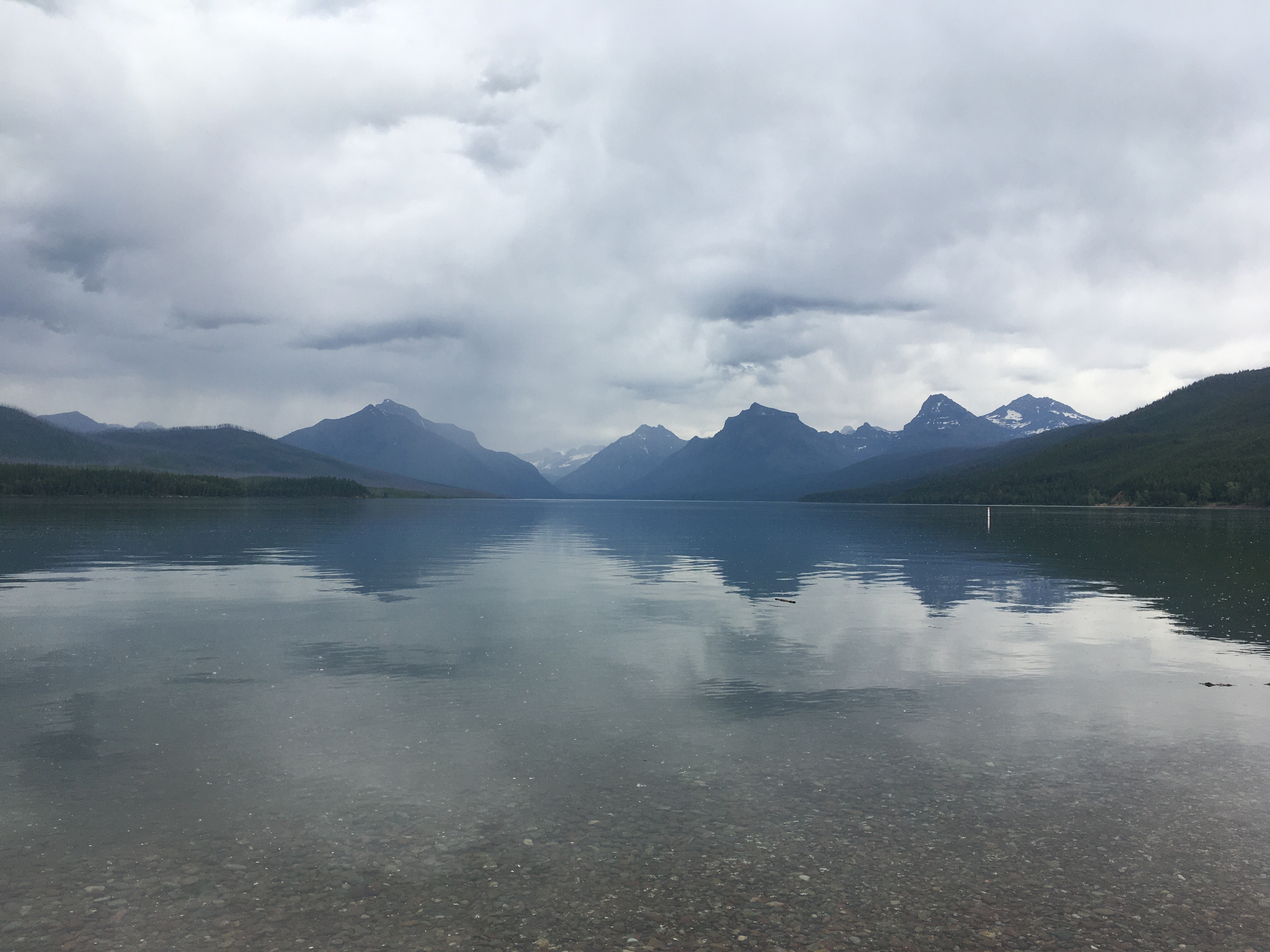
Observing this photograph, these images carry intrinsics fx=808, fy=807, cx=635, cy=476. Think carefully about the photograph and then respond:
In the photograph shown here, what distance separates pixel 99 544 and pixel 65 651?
74.0 m

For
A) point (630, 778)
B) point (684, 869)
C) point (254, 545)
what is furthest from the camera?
point (254, 545)

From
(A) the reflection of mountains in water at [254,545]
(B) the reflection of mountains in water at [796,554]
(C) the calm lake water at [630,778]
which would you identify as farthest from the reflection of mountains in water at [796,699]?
(A) the reflection of mountains in water at [254,545]

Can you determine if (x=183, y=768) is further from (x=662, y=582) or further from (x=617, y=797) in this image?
(x=662, y=582)

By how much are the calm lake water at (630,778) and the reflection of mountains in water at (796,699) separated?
18 centimetres

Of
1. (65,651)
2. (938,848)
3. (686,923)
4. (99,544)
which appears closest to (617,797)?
(686,923)

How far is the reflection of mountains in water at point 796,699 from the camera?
2573cm

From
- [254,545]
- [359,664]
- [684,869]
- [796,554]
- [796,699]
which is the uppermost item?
[254,545]

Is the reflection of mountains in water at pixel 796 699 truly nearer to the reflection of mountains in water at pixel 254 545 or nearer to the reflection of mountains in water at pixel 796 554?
the reflection of mountains in water at pixel 796 554

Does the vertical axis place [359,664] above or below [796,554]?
above

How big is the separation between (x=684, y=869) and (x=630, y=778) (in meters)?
4.85

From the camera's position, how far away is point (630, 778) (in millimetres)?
19203

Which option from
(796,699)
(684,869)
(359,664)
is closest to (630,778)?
(684,869)

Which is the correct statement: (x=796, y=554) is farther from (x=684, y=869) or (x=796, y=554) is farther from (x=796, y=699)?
(x=684, y=869)

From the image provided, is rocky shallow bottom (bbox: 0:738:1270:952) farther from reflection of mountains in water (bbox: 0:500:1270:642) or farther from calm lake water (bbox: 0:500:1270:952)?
reflection of mountains in water (bbox: 0:500:1270:642)
